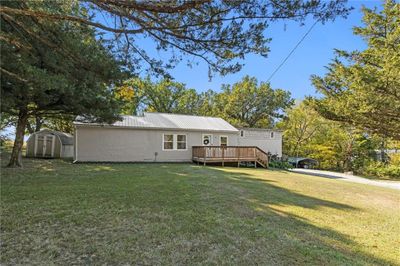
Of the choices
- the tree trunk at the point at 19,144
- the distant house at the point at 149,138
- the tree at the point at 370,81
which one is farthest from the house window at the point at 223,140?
the tree trunk at the point at 19,144

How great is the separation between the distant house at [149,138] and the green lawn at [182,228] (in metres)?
7.76

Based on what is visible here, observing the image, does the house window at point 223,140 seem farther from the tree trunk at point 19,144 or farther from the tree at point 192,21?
the tree at point 192,21

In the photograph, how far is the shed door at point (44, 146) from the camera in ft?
53.0

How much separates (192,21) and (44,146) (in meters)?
15.4

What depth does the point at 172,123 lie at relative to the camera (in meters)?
17.1

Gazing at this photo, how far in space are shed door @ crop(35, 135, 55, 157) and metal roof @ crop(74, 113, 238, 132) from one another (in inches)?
192

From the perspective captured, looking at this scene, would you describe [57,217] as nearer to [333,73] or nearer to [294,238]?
[294,238]

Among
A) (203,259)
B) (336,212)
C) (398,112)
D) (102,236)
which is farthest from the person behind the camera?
(398,112)

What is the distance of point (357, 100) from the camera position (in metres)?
10.3

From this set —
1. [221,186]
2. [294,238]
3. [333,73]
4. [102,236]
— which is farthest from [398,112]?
[102,236]

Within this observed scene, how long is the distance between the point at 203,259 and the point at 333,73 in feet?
41.7

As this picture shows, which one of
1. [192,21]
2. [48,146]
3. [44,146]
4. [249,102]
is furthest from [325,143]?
[192,21]

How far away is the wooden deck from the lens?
15812mm

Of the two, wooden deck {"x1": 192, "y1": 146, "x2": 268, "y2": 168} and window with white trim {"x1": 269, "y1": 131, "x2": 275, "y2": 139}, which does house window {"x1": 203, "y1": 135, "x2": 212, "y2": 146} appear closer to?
wooden deck {"x1": 192, "y1": 146, "x2": 268, "y2": 168}
